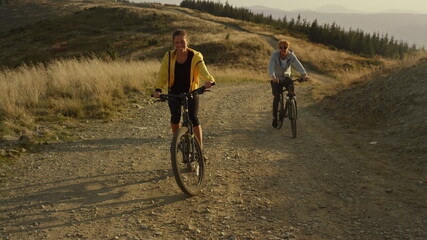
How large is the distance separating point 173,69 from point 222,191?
6.45ft

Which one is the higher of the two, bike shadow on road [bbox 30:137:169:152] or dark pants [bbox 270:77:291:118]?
dark pants [bbox 270:77:291:118]

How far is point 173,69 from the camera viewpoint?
5.33 meters

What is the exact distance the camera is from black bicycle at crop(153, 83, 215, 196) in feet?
16.1

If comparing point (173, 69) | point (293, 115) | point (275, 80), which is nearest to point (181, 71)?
point (173, 69)

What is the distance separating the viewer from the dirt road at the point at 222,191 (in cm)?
425

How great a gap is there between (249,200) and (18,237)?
289 cm

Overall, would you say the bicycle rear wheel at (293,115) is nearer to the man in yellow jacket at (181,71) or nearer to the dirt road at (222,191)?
the dirt road at (222,191)

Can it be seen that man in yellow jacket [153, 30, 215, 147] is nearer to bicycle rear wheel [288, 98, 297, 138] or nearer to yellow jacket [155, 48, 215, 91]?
yellow jacket [155, 48, 215, 91]

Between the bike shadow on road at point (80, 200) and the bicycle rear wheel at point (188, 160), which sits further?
the bicycle rear wheel at point (188, 160)

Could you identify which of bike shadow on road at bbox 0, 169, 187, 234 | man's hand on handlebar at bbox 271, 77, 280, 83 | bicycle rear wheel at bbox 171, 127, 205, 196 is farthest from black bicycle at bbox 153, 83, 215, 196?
man's hand on handlebar at bbox 271, 77, 280, 83

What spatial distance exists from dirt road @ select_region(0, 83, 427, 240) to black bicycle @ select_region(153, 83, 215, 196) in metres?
0.22

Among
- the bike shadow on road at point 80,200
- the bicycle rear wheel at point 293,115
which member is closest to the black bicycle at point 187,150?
the bike shadow on road at point 80,200

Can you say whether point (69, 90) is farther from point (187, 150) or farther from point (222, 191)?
point (222, 191)

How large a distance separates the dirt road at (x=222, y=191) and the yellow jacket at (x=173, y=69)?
160cm
